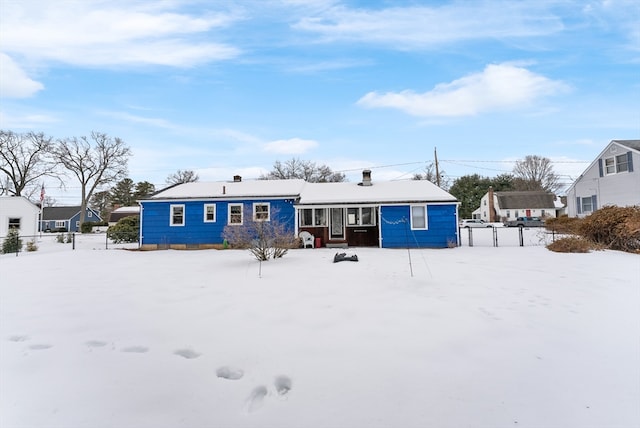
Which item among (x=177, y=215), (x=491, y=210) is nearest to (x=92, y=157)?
(x=177, y=215)

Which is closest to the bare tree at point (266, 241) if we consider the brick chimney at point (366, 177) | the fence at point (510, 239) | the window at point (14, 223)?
the brick chimney at point (366, 177)

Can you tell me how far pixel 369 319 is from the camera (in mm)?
4645

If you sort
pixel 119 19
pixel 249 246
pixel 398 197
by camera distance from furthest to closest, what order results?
pixel 398 197 < pixel 249 246 < pixel 119 19

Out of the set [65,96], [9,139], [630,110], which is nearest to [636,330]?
[65,96]

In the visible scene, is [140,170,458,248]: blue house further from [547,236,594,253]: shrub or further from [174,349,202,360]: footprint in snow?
[174,349,202,360]: footprint in snow

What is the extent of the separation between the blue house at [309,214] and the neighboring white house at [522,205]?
127 ft

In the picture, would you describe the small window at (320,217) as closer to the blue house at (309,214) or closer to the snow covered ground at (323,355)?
the blue house at (309,214)

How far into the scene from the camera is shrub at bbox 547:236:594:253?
12.2m

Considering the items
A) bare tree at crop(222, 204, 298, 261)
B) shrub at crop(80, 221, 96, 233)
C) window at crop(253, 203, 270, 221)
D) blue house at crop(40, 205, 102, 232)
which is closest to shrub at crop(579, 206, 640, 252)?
bare tree at crop(222, 204, 298, 261)

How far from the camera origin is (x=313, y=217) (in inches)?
671

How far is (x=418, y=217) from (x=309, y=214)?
5.77m

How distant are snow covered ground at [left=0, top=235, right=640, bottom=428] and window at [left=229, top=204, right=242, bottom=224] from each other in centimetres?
1014

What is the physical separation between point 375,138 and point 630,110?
14710 millimetres

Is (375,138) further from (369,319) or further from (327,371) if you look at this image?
(327,371)
